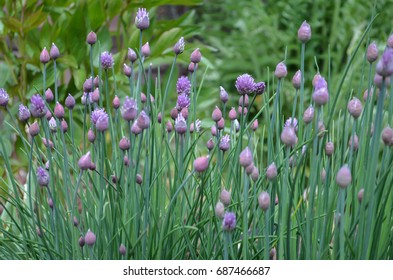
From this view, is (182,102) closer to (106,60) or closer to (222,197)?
(106,60)

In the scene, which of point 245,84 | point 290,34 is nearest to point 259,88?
point 245,84

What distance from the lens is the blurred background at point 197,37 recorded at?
233cm

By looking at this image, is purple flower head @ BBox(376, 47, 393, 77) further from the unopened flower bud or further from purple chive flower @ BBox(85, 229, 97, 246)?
purple chive flower @ BBox(85, 229, 97, 246)

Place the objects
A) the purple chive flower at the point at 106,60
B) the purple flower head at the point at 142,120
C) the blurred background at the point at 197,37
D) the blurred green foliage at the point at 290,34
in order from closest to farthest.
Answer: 1. the purple flower head at the point at 142,120
2. the purple chive flower at the point at 106,60
3. the blurred background at the point at 197,37
4. the blurred green foliage at the point at 290,34

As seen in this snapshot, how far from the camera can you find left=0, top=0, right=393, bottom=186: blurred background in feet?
7.65

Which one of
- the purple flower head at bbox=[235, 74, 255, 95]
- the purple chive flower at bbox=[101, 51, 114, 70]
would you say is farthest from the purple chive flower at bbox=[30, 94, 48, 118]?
the purple flower head at bbox=[235, 74, 255, 95]

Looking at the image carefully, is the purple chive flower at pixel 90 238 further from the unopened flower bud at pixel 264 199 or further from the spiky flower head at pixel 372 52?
the spiky flower head at pixel 372 52

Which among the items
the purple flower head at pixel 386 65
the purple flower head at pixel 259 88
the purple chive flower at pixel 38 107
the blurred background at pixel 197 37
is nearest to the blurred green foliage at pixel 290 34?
the blurred background at pixel 197 37

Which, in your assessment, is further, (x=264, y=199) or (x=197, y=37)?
(x=197, y=37)

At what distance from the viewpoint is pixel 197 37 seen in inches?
210

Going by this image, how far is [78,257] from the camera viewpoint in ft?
4.70

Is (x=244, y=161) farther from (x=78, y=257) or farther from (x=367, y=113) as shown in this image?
(x=78, y=257)

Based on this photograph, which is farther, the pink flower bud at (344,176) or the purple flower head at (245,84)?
the purple flower head at (245,84)
